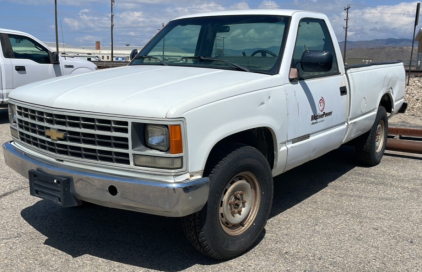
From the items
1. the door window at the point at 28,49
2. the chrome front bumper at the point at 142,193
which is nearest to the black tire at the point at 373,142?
the chrome front bumper at the point at 142,193

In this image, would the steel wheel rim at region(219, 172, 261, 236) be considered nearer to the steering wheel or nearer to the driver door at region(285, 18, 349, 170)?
the driver door at region(285, 18, 349, 170)

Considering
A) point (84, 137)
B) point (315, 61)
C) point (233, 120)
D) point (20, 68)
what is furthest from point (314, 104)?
point (20, 68)

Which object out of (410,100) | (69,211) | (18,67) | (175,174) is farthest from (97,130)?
(410,100)

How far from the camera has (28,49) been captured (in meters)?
10.5

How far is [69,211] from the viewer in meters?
4.70

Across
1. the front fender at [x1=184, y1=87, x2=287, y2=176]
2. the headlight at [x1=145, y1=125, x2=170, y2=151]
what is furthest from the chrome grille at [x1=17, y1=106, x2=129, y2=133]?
the front fender at [x1=184, y1=87, x2=287, y2=176]

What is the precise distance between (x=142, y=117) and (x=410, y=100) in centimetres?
1296

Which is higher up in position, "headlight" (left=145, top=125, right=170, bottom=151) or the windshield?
the windshield

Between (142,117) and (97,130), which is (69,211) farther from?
(142,117)

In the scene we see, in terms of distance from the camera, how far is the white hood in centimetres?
313

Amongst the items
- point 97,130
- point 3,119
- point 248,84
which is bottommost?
point 3,119

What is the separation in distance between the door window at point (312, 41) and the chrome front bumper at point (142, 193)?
72.9 inches

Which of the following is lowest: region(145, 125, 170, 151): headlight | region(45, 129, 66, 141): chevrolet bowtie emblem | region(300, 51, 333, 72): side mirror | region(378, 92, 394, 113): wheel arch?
region(378, 92, 394, 113): wheel arch

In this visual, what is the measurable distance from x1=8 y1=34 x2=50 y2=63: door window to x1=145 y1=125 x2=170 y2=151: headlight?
8166 mm
